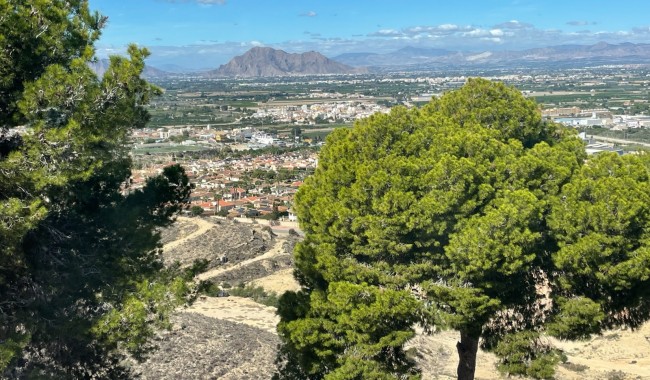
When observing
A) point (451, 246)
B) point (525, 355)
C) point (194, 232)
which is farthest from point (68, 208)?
point (194, 232)

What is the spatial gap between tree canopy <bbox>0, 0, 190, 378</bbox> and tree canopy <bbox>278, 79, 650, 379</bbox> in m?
2.18

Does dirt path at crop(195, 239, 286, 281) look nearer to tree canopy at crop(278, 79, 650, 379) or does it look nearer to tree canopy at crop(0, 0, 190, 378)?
tree canopy at crop(278, 79, 650, 379)

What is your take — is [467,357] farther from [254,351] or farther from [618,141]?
[618,141]

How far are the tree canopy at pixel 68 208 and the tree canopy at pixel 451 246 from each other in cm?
218

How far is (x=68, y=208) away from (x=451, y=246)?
14.3 ft

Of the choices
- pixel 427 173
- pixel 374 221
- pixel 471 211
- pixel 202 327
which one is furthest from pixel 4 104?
pixel 202 327

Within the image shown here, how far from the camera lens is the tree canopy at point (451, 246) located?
7328 millimetres

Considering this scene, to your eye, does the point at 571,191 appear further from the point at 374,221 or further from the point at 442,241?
the point at 374,221

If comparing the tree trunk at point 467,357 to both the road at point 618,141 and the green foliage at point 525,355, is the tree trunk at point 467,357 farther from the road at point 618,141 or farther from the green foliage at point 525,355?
the road at point 618,141

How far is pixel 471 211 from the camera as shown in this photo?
7684 mm

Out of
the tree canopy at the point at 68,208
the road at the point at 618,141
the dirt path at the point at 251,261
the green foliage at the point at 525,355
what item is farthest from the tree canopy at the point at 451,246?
the road at the point at 618,141

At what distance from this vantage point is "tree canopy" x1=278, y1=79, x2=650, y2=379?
24.0ft

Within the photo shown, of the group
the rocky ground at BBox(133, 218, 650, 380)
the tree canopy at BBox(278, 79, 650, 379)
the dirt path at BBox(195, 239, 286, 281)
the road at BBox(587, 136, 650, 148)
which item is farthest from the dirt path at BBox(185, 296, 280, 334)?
the road at BBox(587, 136, 650, 148)

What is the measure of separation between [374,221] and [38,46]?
4.12m
